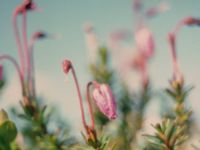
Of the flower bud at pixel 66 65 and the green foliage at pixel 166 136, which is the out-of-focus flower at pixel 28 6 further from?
the green foliage at pixel 166 136

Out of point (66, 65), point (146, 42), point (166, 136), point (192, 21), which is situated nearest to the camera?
point (166, 136)

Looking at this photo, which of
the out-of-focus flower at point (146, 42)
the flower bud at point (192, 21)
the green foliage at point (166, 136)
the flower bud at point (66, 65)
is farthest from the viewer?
the out-of-focus flower at point (146, 42)

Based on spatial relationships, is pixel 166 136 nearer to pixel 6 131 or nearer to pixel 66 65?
pixel 66 65

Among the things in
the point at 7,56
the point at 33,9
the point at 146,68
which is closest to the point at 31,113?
the point at 7,56

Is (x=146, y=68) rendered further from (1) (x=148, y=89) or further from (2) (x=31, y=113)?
(2) (x=31, y=113)

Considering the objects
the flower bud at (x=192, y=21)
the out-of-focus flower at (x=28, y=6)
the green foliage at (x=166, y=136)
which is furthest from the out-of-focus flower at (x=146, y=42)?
the green foliage at (x=166, y=136)

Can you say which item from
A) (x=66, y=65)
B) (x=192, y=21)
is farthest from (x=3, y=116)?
(x=192, y=21)
